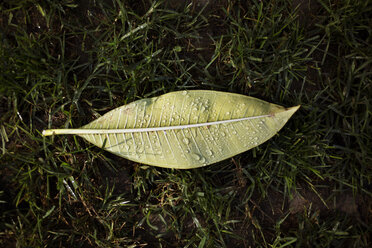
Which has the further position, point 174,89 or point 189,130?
point 174,89

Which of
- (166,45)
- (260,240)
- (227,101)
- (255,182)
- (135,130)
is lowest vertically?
(260,240)

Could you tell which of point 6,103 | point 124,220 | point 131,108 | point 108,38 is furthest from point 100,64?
point 124,220

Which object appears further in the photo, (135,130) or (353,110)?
(353,110)

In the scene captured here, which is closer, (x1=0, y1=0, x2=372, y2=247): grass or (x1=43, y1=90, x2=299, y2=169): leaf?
(x1=43, y1=90, x2=299, y2=169): leaf

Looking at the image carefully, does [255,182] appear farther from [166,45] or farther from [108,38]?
[108,38]
